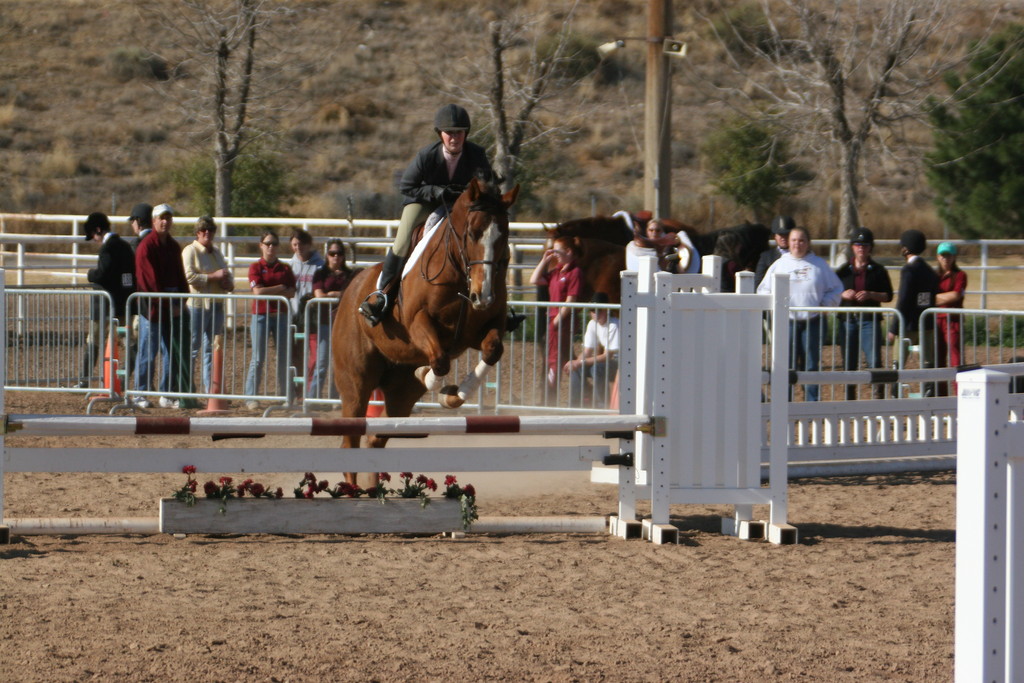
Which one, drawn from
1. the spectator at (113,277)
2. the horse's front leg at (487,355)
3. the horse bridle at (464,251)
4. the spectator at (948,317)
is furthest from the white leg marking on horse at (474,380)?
the spectator at (113,277)

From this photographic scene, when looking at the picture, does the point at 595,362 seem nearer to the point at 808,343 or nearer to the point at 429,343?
the point at 808,343

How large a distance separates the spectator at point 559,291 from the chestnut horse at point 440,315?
2.89 metres

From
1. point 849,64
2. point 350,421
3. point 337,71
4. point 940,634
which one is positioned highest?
point 337,71

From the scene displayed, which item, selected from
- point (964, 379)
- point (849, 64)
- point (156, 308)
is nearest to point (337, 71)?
point (849, 64)

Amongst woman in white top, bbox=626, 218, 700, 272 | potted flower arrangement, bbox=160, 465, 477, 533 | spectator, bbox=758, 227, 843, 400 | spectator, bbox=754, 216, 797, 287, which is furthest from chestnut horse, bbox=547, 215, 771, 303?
potted flower arrangement, bbox=160, 465, 477, 533

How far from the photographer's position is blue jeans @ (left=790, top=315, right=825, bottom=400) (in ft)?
35.4

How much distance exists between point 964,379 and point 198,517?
15.6ft

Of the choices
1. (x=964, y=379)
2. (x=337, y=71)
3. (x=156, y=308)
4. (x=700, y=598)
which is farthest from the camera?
(x=337, y=71)

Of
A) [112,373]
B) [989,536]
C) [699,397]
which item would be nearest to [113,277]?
[112,373]

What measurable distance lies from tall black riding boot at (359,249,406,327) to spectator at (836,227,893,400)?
159 inches

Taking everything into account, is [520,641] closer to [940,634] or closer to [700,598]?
[700,598]

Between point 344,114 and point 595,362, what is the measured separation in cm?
3800

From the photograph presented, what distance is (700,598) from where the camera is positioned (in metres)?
5.84

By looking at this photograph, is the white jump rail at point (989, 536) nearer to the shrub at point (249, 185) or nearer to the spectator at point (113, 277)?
the spectator at point (113, 277)
